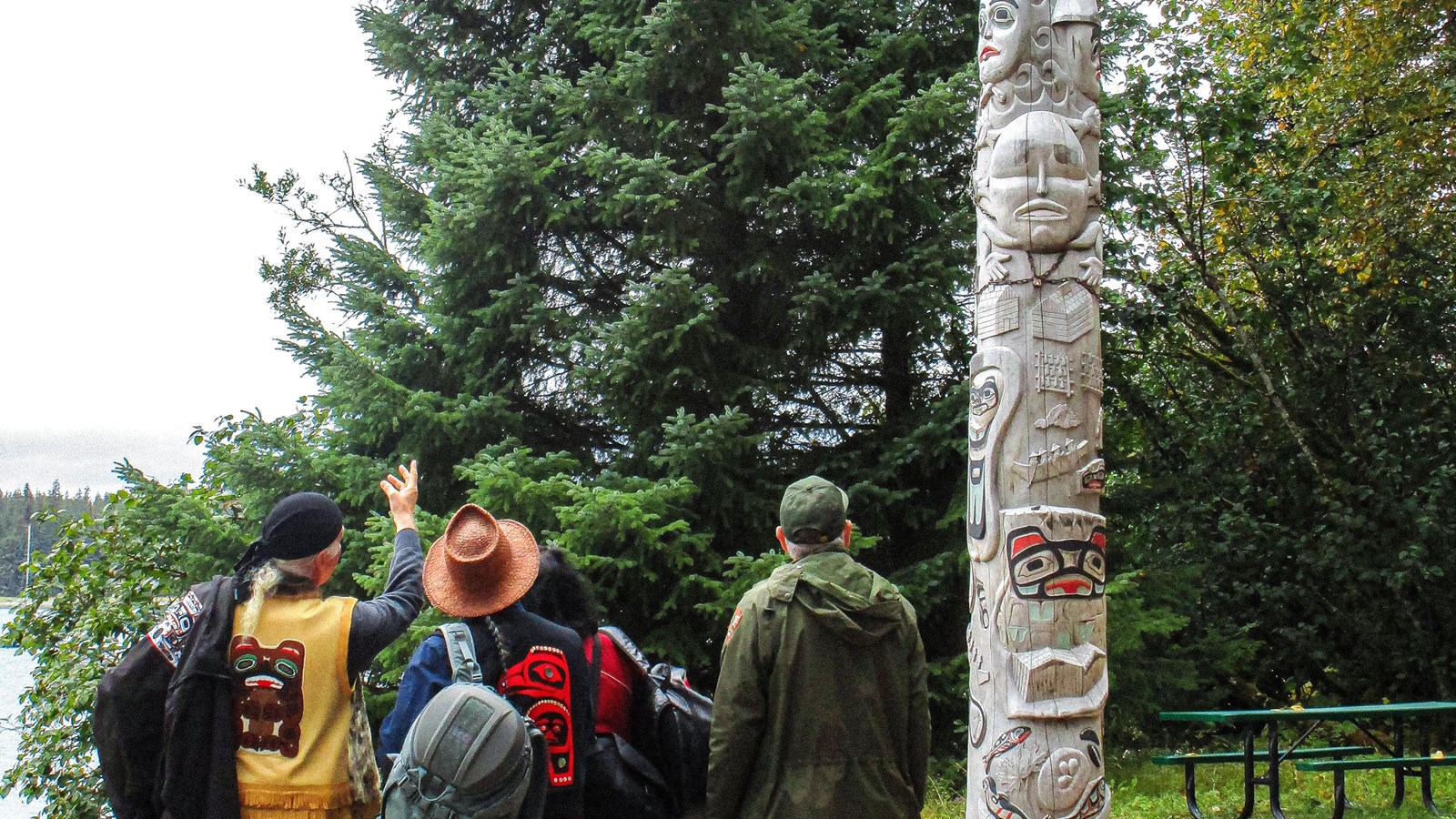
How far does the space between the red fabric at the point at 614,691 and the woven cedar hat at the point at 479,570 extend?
379mm

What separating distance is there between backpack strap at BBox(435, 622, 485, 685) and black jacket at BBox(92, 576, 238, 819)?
667mm

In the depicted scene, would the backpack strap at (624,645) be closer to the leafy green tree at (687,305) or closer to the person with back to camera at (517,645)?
the person with back to camera at (517,645)

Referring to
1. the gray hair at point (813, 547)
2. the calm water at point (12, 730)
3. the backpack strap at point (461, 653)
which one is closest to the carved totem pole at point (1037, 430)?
the gray hair at point (813, 547)

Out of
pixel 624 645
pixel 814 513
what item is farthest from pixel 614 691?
pixel 814 513

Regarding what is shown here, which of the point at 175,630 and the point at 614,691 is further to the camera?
the point at 614,691

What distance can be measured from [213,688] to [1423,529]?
9.49m

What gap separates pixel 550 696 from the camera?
3549 mm

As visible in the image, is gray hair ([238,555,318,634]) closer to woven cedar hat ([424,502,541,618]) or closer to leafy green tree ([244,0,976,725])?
woven cedar hat ([424,502,541,618])

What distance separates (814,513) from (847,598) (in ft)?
1.00

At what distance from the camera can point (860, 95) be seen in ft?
26.9

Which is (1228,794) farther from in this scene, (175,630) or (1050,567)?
(175,630)

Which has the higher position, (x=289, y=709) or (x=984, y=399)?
(x=984, y=399)

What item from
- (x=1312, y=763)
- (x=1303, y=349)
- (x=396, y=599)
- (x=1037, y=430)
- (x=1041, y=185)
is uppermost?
(x=1303, y=349)

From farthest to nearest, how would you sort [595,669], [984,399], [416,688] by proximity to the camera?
1. [984,399]
2. [595,669]
3. [416,688]
